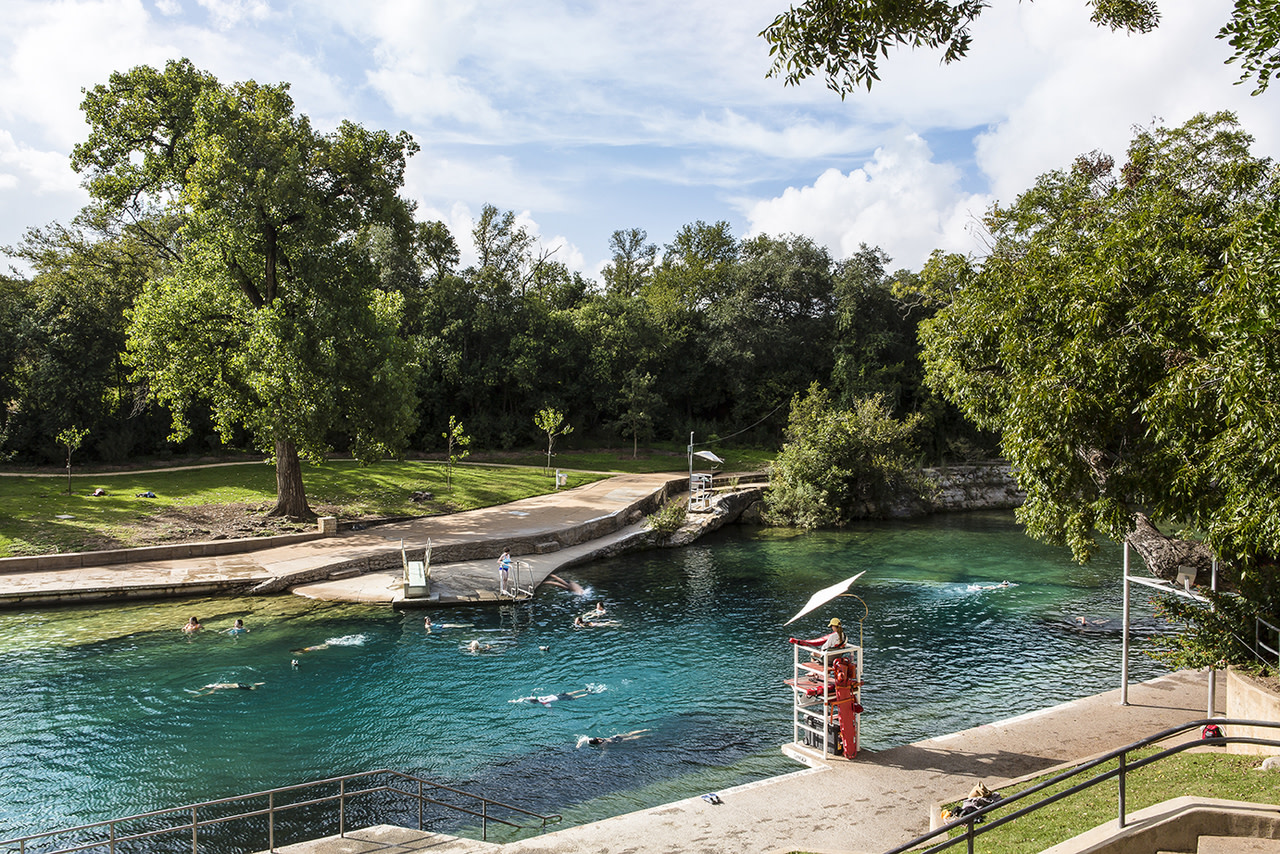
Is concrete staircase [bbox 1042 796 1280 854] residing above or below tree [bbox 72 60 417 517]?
below

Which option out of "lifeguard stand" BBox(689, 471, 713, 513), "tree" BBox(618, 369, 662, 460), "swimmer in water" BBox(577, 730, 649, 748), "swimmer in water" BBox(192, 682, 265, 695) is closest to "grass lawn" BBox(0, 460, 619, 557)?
"lifeguard stand" BBox(689, 471, 713, 513)

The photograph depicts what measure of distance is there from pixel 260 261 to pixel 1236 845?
109 ft

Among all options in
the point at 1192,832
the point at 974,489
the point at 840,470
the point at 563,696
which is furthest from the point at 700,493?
the point at 1192,832

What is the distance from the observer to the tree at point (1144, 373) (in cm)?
988

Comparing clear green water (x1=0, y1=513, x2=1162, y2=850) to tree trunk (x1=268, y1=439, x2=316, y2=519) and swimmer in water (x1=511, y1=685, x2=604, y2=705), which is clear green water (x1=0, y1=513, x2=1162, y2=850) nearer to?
swimmer in water (x1=511, y1=685, x2=604, y2=705)

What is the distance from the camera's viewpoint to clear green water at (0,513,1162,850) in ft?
44.4

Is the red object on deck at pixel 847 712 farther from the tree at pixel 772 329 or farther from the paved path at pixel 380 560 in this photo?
the tree at pixel 772 329

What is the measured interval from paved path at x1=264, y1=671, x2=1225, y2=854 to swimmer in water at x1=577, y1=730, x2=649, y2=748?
3.49m

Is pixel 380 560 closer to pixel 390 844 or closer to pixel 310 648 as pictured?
pixel 310 648

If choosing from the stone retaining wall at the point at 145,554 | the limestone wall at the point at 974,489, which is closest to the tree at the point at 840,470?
the limestone wall at the point at 974,489

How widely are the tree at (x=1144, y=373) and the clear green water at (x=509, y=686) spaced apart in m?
5.53

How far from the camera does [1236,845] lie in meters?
7.82

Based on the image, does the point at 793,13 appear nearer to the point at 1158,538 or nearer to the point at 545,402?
the point at 1158,538

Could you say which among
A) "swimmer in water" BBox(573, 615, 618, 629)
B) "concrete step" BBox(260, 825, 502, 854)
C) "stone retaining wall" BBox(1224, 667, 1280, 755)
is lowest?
"swimmer in water" BBox(573, 615, 618, 629)
